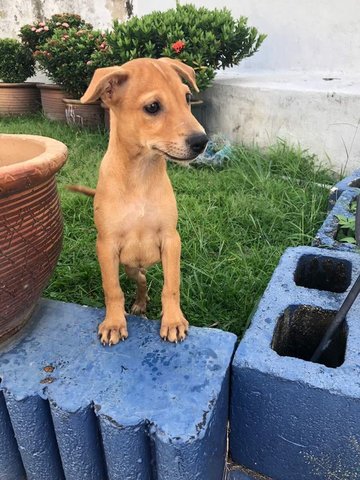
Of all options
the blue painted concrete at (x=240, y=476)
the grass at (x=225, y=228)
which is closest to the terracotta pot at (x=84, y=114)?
the grass at (x=225, y=228)

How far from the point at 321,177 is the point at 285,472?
277 centimetres

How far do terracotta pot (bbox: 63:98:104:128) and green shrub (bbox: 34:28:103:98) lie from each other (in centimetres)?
28

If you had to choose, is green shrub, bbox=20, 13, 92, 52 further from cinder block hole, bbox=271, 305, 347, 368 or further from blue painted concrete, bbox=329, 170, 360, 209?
cinder block hole, bbox=271, 305, 347, 368

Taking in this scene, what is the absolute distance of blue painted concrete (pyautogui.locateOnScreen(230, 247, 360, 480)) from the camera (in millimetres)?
1459

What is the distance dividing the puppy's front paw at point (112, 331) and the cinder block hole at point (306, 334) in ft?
1.89

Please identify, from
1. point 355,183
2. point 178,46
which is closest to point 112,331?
point 355,183

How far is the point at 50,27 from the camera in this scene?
705 cm

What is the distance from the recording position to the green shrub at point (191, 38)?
444 cm

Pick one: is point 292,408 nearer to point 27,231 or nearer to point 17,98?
point 27,231

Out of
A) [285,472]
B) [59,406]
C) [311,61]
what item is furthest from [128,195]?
[311,61]

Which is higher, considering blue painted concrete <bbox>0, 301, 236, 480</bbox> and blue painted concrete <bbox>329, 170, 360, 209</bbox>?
blue painted concrete <bbox>329, 170, 360, 209</bbox>

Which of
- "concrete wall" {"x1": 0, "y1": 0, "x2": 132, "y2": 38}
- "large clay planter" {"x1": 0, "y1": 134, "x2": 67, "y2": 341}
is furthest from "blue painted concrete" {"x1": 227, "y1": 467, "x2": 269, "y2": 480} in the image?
"concrete wall" {"x1": 0, "y1": 0, "x2": 132, "y2": 38}

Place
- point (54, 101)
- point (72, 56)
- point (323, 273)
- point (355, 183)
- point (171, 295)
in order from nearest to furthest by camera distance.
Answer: point (171, 295) → point (323, 273) → point (355, 183) → point (72, 56) → point (54, 101)

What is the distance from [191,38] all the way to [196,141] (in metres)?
3.44
